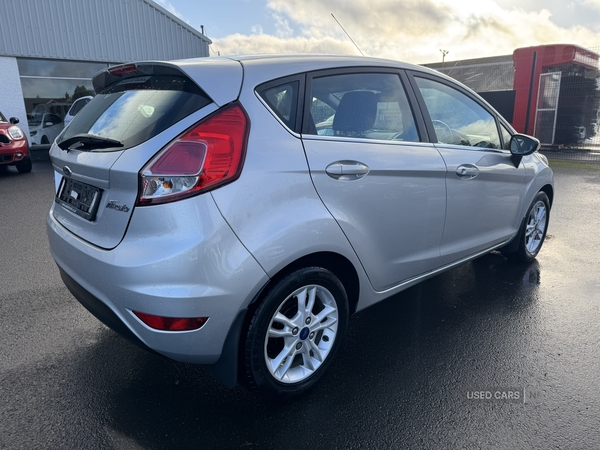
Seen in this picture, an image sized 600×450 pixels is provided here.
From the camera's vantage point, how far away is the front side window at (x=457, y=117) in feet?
9.93

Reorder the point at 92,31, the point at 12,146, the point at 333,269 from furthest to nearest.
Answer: the point at 92,31, the point at 12,146, the point at 333,269

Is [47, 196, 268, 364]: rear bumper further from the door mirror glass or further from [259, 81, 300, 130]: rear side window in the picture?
the door mirror glass

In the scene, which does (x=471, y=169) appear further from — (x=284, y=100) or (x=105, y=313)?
(x=105, y=313)

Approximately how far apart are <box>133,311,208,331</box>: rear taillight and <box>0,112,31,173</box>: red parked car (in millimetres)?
9654

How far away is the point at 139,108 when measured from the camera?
2.23 meters

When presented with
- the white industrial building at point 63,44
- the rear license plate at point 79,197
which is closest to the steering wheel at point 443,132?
the rear license plate at point 79,197

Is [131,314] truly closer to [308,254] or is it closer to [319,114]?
[308,254]

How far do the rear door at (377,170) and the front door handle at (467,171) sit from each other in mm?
212

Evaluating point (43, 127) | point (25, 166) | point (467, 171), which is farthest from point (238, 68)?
point (43, 127)

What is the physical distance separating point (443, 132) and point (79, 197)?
2251 millimetres

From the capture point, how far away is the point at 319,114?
2352mm

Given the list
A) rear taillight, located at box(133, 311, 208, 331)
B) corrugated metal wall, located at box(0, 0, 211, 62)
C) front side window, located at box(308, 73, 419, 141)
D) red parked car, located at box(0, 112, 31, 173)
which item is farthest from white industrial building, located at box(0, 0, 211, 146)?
rear taillight, located at box(133, 311, 208, 331)

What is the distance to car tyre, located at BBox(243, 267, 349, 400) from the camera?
2123 mm

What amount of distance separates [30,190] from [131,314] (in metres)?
7.59
